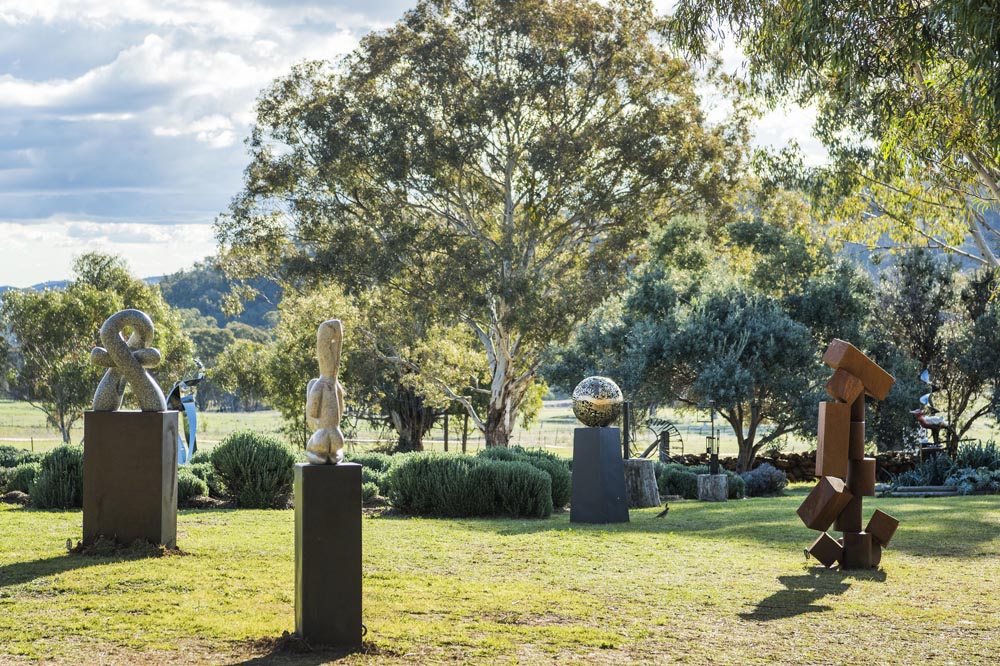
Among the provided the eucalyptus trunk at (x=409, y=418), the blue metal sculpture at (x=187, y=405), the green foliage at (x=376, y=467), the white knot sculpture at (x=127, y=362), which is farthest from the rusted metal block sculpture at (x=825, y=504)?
the eucalyptus trunk at (x=409, y=418)

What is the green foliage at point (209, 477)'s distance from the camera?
42.6ft

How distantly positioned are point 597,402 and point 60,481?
21.3 feet

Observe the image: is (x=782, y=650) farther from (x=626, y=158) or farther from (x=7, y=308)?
(x=7, y=308)

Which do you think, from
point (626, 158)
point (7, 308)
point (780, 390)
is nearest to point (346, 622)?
point (780, 390)

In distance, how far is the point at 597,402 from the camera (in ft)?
37.2

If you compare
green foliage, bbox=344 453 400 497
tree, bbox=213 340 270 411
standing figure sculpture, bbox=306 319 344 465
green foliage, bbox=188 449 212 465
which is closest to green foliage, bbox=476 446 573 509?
green foliage, bbox=344 453 400 497

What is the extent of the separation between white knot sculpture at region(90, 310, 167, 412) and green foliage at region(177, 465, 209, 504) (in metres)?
3.75

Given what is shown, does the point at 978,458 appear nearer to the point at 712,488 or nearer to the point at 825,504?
the point at 712,488

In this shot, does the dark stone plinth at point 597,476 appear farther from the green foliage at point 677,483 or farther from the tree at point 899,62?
the green foliage at point 677,483

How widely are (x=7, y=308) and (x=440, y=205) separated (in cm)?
1662

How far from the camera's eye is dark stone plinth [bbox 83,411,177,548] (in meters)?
8.33

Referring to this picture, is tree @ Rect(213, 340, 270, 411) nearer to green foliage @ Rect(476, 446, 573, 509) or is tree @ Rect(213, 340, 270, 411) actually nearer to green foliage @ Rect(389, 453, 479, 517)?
green foliage @ Rect(476, 446, 573, 509)

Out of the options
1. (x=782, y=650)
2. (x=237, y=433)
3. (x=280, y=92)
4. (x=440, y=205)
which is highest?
(x=280, y=92)

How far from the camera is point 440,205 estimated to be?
1219 inches
